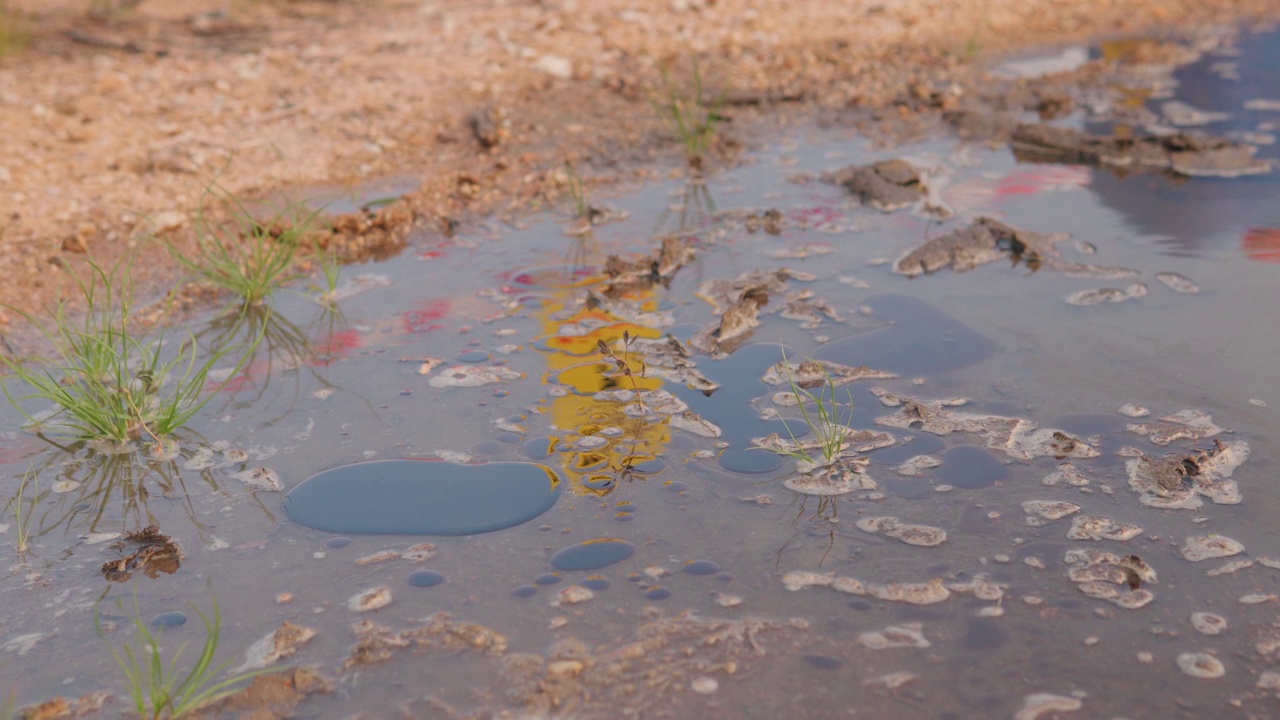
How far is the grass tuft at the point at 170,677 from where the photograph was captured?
1.72m

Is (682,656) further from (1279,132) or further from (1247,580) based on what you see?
(1279,132)

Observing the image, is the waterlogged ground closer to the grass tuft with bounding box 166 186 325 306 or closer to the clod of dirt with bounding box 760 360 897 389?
the clod of dirt with bounding box 760 360 897 389

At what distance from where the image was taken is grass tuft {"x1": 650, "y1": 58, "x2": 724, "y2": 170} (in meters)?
4.23

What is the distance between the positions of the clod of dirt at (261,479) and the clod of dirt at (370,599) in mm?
481

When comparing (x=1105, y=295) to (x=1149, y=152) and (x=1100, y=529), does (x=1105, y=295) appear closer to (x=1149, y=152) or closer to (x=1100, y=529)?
(x=1100, y=529)

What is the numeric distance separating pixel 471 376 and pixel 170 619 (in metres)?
1.07

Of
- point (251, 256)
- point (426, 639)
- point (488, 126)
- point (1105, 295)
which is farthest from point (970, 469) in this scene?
point (488, 126)

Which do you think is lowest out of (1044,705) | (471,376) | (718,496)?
(1044,705)

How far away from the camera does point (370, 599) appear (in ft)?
6.62

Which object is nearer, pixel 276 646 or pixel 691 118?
pixel 276 646

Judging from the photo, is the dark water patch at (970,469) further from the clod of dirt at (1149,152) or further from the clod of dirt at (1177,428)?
the clod of dirt at (1149,152)

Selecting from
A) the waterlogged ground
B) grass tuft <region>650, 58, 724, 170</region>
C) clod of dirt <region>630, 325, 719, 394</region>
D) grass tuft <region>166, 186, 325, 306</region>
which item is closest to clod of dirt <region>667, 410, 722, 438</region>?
the waterlogged ground

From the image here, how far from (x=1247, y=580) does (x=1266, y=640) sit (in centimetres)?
18

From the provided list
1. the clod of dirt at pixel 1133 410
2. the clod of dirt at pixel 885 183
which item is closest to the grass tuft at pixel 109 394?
the clod of dirt at pixel 1133 410
